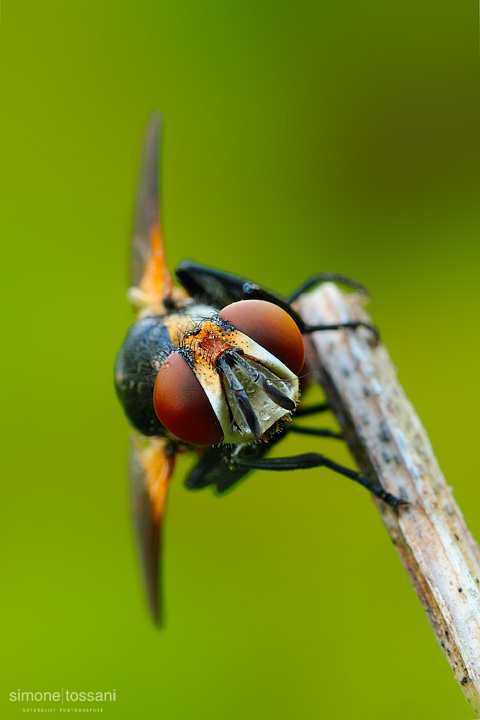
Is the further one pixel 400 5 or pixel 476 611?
pixel 400 5

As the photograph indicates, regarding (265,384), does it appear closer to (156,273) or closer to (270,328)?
(270,328)

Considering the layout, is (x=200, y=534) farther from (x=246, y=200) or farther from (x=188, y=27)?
(x=188, y=27)

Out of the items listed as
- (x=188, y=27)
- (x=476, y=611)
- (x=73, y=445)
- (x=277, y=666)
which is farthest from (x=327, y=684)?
(x=188, y=27)

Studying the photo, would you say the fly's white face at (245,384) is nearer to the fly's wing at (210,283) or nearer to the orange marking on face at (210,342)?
the orange marking on face at (210,342)

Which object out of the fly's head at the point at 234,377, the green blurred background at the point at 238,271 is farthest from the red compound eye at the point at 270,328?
the green blurred background at the point at 238,271

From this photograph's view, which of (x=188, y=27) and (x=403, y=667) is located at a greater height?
(x=188, y=27)

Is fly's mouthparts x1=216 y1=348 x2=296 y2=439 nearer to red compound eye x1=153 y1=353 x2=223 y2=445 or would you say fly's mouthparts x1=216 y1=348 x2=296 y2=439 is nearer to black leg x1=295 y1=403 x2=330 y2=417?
red compound eye x1=153 y1=353 x2=223 y2=445

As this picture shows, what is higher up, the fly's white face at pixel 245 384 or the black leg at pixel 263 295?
the black leg at pixel 263 295
